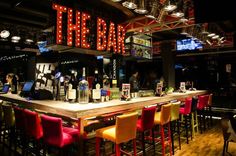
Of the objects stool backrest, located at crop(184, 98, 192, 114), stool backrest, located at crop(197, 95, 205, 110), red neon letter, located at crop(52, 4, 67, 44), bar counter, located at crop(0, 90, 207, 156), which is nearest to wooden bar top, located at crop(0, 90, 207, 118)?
bar counter, located at crop(0, 90, 207, 156)

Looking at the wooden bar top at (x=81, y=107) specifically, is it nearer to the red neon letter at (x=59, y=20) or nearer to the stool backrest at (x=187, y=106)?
the stool backrest at (x=187, y=106)

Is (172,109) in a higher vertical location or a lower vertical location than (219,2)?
lower

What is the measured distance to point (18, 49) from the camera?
11.0 m

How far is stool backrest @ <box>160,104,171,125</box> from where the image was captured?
358cm

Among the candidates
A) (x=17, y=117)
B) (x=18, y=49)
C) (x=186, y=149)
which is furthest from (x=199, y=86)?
(x=17, y=117)

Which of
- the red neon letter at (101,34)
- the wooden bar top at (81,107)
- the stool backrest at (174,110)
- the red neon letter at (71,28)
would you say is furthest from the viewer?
the red neon letter at (101,34)

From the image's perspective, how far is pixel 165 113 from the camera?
3654 mm

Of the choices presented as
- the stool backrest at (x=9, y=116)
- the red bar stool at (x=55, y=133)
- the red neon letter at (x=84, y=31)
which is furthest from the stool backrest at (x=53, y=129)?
the red neon letter at (x=84, y=31)

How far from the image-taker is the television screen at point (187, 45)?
1004cm

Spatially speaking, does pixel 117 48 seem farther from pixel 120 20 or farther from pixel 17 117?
pixel 17 117

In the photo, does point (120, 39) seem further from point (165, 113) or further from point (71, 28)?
point (165, 113)

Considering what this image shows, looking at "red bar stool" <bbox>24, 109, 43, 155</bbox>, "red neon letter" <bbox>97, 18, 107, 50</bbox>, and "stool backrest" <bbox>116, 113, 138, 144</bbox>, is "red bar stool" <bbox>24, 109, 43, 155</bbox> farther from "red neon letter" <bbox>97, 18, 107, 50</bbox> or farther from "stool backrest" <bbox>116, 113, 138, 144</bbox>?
"red neon letter" <bbox>97, 18, 107, 50</bbox>

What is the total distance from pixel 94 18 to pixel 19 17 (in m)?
3.35

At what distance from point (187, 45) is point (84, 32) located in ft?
23.4
